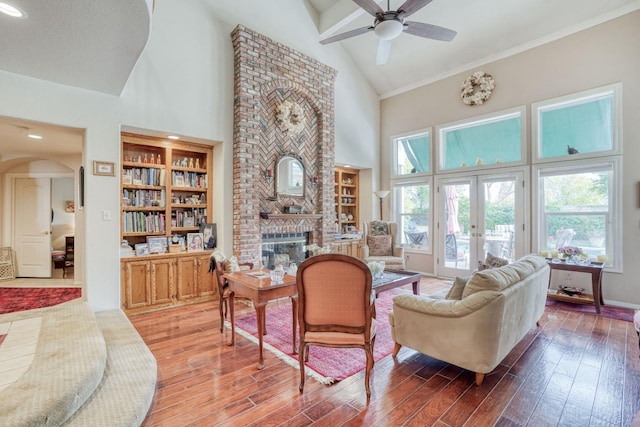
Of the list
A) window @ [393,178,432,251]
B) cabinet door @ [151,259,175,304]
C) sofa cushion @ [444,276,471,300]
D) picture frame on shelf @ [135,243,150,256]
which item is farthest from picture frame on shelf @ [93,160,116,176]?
window @ [393,178,432,251]

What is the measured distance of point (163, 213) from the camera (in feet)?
15.4

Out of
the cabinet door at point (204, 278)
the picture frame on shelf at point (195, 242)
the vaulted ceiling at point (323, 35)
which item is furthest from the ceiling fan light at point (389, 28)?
the cabinet door at point (204, 278)

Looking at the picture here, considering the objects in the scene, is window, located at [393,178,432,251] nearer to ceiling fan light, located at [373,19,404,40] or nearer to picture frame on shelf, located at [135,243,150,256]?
ceiling fan light, located at [373,19,404,40]

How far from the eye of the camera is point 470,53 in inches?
223

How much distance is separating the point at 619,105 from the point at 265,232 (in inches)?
221

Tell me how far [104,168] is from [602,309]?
22.4 ft

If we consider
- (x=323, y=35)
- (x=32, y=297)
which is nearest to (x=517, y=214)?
(x=323, y=35)

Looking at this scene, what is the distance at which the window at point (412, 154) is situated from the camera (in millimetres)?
6618

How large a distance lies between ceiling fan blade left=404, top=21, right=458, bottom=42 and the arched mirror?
2688 mm

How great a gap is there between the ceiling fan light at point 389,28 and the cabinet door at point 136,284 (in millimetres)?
4271

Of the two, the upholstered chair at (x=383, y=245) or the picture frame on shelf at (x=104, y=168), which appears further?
the upholstered chair at (x=383, y=245)

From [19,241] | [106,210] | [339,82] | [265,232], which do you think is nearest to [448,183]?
[339,82]

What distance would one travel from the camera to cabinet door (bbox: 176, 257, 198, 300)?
4.48m

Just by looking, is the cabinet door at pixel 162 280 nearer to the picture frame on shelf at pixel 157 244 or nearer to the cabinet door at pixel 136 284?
the cabinet door at pixel 136 284
